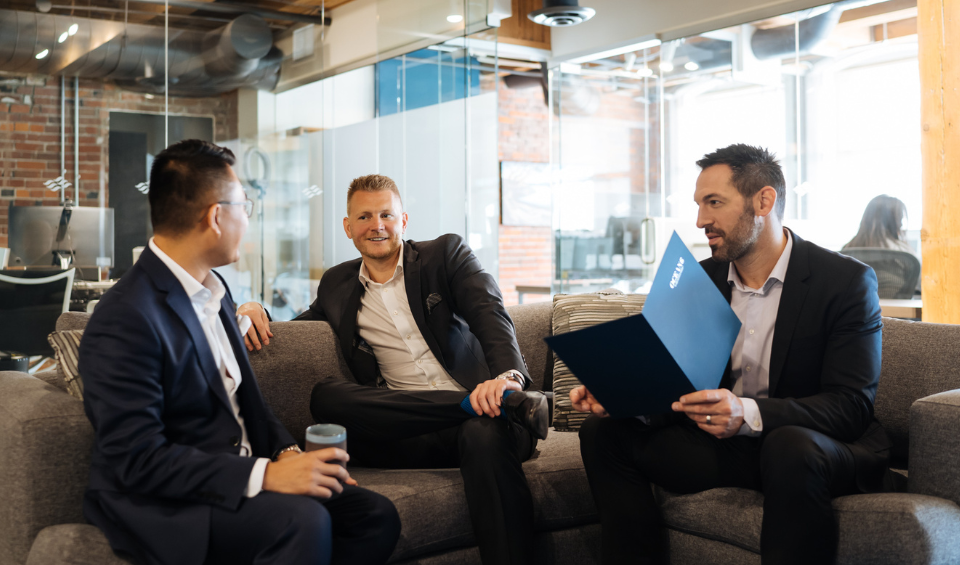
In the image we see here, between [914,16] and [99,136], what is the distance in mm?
5108

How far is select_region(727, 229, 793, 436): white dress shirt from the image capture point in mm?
2084

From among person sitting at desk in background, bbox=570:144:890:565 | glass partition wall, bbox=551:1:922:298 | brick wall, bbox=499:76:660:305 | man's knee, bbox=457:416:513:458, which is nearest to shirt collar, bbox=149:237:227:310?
man's knee, bbox=457:416:513:458

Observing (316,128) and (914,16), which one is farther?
(316,128)

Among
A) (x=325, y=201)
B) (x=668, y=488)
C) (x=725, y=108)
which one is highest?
(x=725, y=108)

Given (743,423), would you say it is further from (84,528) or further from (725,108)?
(725,108)

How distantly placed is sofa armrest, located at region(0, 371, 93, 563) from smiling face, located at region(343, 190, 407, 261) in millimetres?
1019

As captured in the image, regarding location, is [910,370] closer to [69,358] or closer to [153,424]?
[153,424]

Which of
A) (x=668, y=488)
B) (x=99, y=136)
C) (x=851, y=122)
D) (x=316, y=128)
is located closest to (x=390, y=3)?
(x=316, y=128)

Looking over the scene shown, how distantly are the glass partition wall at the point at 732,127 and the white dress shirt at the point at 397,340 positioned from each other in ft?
10.7

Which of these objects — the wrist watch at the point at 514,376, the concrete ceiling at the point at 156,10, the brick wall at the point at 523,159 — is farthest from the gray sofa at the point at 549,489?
the brick wall at the point at 523,159

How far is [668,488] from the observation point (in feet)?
6.74

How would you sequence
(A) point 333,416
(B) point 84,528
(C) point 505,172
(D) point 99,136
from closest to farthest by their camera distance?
(B) point 84,528 < (A) point 333,416 < (D) point 99,136 < (C) point 505,172

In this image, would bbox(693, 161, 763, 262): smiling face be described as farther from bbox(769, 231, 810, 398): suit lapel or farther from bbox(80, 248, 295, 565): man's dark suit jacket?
bbox(80, 248, 295, 565): man's dark suit jacket

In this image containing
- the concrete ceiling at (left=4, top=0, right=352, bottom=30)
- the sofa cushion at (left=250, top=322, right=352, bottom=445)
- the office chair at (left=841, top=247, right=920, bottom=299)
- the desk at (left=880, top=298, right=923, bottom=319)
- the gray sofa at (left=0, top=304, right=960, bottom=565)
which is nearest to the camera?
the gray sofa at (left=0, top=304, right=960, bottom=565)
